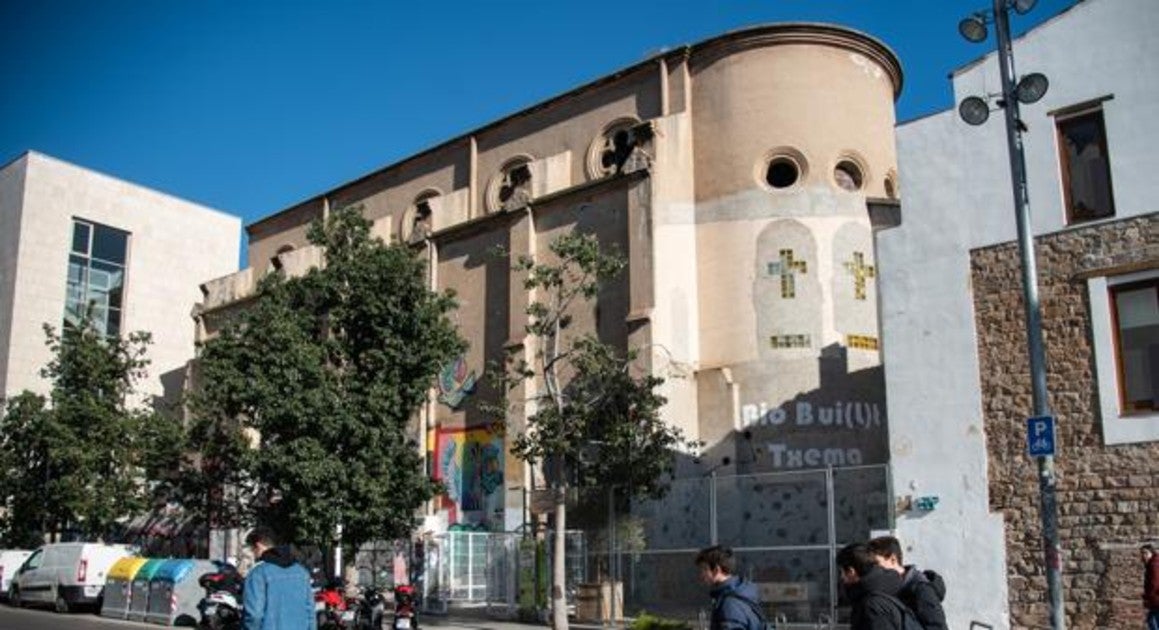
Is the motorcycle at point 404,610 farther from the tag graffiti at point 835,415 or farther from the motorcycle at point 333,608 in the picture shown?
the tag graffiti at point 835,415

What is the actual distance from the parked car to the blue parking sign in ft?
87.5

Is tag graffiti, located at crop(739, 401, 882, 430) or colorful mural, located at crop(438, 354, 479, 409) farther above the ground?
colorful mural, located at crop(438, 354, 479, 409)

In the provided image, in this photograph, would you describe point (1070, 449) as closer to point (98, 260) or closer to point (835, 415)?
point (835, 415)

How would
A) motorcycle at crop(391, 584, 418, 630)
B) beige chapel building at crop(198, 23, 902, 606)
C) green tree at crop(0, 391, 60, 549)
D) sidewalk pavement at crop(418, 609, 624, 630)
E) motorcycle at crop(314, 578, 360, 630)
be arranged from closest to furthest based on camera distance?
motorcycle at crop(314, 578, 360, 630) → motorcycle at crop(391, 584, 418, 630) → sidewalk pavement at crop(418, 609, 624, 630) → beige chapel building at crop(198, 23, 902, 606) → green tree at crop(0, 391, 60, 549)

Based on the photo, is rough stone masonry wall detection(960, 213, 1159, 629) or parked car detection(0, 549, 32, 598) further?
parked car detection(0, 549, 32, 598)

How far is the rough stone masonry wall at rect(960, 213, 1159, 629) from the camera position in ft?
54.4

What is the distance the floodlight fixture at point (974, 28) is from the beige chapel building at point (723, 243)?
585 inches

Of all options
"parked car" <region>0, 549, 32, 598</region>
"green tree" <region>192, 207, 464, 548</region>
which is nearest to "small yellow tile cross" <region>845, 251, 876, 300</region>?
"green tree" <region>192, 207, 464, 548</region>

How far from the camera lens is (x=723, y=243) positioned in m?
31.6

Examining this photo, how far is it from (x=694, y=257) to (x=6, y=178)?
37.0 m

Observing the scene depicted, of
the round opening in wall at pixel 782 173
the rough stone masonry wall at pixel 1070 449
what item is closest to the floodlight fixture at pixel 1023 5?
the rough stone masonry wall at pixel 1070 449

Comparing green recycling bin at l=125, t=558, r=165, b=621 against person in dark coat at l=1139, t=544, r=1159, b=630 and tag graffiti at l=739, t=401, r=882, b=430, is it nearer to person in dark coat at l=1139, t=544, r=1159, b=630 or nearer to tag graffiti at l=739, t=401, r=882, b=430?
tag graffiti at l=739, t=401, r=882, b=430

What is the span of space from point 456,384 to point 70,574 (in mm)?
12960

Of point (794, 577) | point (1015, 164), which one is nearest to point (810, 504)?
point (794, 577)
